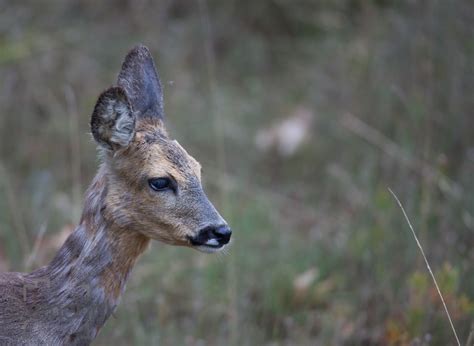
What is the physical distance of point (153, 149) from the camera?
476 centimetres

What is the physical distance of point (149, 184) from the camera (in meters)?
4.67

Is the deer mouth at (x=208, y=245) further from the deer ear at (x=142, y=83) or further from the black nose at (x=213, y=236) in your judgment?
the deer ear at (x=142, y=83)

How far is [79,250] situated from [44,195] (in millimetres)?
4058

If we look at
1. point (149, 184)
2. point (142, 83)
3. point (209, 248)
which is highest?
point (142, 83)

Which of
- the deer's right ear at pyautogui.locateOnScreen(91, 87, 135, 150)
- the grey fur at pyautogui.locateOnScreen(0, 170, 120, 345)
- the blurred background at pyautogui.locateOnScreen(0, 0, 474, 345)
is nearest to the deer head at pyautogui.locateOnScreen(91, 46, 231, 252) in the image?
the deer's right ear at pyautogui.locateOnScreen(91, 87, 135, 150)

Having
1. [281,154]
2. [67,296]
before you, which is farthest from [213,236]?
[281,154]

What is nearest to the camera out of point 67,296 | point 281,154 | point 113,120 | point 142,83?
point 67,296

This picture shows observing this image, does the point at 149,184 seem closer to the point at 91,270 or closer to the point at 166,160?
the point at 166,160

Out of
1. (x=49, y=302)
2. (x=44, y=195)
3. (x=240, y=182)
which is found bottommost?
(x=240, y=182)

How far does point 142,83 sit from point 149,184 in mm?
690

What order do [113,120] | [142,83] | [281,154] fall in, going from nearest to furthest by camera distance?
[113,120], [142,83], [281,154]

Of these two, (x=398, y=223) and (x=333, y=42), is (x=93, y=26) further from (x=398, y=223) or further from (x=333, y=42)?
(x=398, y=223)

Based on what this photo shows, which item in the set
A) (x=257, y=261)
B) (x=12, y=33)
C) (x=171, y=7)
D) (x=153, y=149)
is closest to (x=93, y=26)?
A: (x=171, y=7)

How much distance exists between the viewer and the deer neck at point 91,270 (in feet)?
14.8
